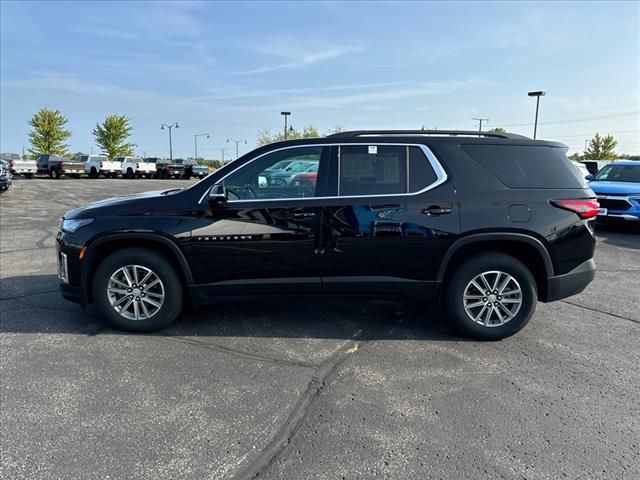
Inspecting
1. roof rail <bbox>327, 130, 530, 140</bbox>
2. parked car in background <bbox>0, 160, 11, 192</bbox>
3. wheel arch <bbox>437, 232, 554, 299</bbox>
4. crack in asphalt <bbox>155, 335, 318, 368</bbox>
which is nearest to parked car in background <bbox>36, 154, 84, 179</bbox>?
parked car in background <bbox>0, 160, 11, 192</bbox>

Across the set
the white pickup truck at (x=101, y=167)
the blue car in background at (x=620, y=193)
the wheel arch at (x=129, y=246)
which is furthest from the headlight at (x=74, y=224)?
the white pickup truck at (x=101, y=167)

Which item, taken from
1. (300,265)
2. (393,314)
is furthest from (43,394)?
(393,314)

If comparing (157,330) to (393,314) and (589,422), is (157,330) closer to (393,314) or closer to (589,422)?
(393,314)

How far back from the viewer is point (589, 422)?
2879 millimetres

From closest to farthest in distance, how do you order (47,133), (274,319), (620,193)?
(274,319) < (620,193) < (47,133)

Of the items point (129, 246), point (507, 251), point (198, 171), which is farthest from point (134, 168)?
point (507, 251)

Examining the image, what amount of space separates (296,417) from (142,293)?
2.10 metres

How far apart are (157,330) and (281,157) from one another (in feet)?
6.68

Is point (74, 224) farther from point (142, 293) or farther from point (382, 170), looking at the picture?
point (382, 170)

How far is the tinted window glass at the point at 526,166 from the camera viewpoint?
4082 millimetres

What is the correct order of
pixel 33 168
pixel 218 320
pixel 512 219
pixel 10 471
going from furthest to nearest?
pixel 33 168
pixel 218 320
pixel 512 219
pixel 10 471

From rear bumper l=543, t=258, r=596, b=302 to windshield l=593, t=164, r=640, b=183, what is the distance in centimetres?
823

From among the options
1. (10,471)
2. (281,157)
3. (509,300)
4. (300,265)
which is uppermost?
(281,157)

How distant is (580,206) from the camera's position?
407 cm
